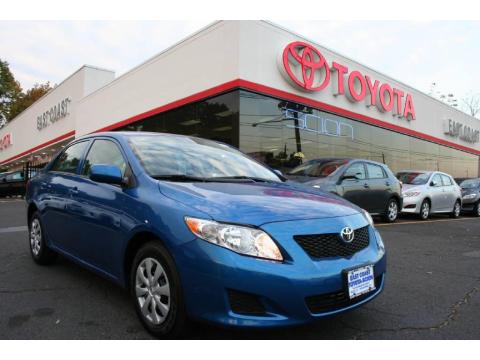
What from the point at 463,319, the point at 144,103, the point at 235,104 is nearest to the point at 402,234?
the point at 463,319

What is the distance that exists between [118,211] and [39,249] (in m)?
2.17

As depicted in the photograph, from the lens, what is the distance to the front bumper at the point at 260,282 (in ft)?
7.72

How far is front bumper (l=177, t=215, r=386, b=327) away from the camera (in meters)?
2.35

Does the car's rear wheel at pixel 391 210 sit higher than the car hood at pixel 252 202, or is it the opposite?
the car hood at pixel 252 202

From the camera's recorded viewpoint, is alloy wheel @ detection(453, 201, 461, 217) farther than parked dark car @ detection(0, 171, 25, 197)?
No

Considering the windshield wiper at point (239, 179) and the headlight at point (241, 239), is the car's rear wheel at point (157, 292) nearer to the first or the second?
the headlight at point (241, 239)

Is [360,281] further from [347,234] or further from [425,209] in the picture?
[425,209]

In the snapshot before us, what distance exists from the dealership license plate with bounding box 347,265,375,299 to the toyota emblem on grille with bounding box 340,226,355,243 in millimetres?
197

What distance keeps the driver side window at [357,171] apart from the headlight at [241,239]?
6133mm

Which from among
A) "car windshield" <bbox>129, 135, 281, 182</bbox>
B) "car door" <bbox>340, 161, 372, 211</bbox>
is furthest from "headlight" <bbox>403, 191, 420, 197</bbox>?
"car windshield" <bbox>129, 135, 281, 182</bbox>

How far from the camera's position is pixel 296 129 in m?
14.9

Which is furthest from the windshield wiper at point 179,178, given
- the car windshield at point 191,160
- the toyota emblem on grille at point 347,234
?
the toyota emblem on grille at point 347,234

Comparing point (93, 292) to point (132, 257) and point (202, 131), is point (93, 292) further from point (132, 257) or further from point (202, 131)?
point (202, 131)

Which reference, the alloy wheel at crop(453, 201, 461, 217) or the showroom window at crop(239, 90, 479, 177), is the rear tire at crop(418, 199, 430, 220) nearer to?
the alloy wheel at crop(453, 201, 461, 217)
